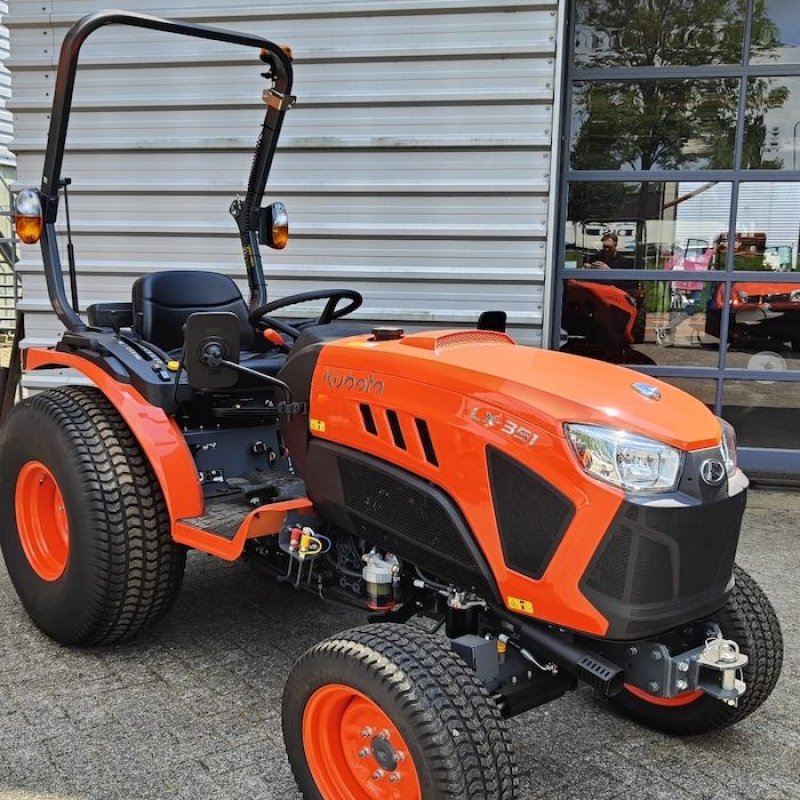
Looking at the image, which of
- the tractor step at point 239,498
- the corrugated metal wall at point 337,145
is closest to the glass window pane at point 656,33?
the corrugated metal wall at point 337,145

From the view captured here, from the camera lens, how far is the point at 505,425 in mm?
1894

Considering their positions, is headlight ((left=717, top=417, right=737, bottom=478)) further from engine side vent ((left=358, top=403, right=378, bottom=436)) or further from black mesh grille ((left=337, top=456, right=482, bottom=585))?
engine side vent ((left=358, top=403, right=378, bottom=436))

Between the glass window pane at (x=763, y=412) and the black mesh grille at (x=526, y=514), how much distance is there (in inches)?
143

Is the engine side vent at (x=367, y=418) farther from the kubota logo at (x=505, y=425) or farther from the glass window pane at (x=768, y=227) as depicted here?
the glass window pane at (x=768, y=227)

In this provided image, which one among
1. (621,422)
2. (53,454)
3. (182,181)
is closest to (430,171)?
(182,181)

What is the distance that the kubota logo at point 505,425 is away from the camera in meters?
1.85

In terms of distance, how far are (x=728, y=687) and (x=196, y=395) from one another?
69.6 inches

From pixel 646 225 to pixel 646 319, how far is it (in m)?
0.56

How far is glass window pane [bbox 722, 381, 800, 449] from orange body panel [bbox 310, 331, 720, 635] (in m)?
3.24

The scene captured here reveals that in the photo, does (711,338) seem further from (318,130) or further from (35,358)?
(35,358)

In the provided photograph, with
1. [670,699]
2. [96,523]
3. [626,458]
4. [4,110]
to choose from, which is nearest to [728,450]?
[626,458]

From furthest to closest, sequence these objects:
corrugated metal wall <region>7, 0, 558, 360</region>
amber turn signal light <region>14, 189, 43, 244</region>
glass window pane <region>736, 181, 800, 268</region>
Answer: glass window pane <region>736, 181, 800, 268</region> → corrugated metal wall <region>7, 0, 558, 360</region> → amber turn signal light <region>14, 189, 43, 244</region>

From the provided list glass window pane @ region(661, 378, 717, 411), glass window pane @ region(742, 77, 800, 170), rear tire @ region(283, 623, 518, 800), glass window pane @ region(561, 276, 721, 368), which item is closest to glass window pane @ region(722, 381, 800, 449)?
glass window pane @ region(661, 378, 717, 411)

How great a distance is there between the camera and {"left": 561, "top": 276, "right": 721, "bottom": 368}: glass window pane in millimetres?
5055
